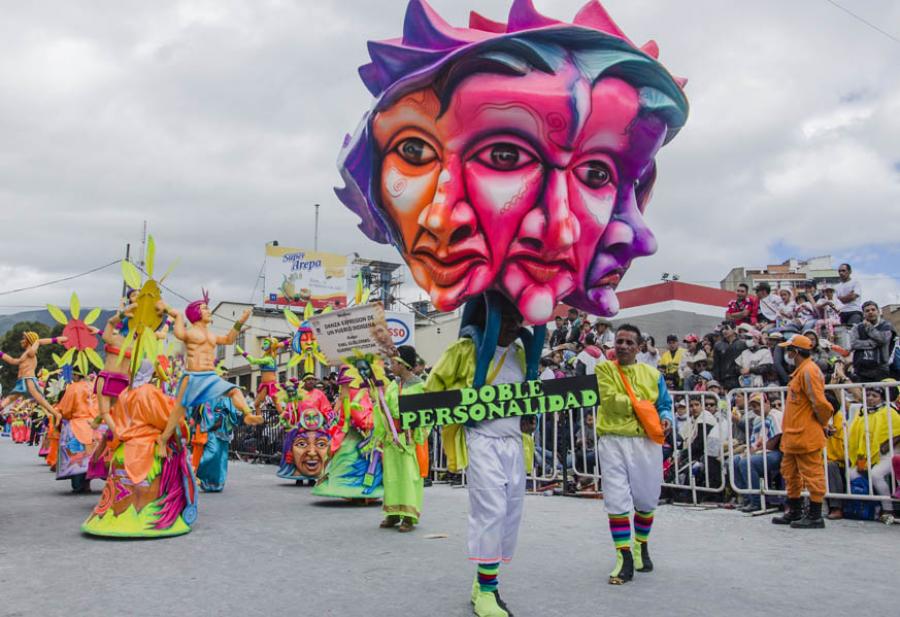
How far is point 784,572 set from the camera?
14.7 feet

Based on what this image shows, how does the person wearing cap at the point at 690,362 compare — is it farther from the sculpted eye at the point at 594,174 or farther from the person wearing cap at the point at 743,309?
the sculpted eye at the point at 594,174

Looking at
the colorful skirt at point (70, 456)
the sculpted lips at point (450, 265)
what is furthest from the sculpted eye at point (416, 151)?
the colorful skirt at point (70, 456)

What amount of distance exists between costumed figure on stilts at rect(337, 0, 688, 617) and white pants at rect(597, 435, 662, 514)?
982 millimetres

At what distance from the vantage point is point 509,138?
11.4 feet

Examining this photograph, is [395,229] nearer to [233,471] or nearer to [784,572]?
[784,572]

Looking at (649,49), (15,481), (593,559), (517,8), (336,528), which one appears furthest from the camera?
(15,481)

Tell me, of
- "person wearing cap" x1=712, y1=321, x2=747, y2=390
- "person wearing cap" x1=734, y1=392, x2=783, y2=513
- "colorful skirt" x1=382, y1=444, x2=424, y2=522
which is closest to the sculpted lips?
"colorful skirt" x1=382, y1=444, x2=424, y2=522

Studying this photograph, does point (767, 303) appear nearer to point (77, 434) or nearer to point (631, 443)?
point (631, 443)

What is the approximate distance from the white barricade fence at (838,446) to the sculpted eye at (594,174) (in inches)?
151

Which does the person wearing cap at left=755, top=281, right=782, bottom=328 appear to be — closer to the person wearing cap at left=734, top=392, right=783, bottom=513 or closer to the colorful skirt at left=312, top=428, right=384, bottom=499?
the person wearing cap at left=734, top=392, right=783, bottom=513

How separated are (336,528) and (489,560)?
10.7ft

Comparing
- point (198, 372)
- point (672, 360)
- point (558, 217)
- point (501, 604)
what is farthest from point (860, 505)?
point (198, 372)

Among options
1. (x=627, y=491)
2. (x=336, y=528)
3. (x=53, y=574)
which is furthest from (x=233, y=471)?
(x=627, y=491)

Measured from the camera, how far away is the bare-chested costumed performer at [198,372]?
6.39m
